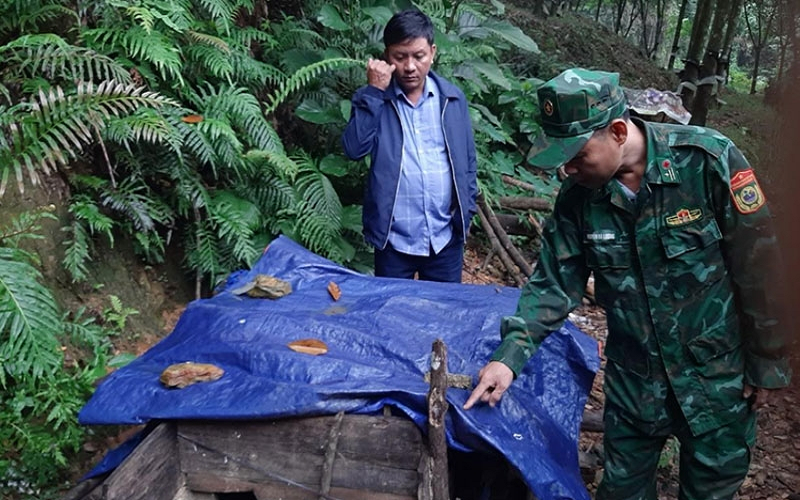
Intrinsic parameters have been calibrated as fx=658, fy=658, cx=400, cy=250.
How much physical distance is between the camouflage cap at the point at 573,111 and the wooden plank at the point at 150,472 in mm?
1485

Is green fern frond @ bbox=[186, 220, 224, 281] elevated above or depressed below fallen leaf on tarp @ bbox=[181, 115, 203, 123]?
below

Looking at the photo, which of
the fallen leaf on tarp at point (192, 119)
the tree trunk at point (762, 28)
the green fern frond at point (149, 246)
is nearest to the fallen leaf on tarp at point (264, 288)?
the green fern frond at point (149, 246)

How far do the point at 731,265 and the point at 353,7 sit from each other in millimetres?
3675

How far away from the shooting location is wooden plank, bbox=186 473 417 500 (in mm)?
2144

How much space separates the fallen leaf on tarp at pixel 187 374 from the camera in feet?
7.32

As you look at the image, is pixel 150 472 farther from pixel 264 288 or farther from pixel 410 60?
pixel 410 60

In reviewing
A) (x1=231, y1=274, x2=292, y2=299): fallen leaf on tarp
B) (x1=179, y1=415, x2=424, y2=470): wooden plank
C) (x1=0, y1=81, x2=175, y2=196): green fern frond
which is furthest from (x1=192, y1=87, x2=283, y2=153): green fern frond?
(x1=179, y1=415, x2=424, y2=470): wooden plank

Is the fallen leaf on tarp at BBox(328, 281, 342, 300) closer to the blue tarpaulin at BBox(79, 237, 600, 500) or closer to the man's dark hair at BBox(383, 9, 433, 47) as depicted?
the blue tarpaulin at BBox(79, 237, 600, 500)

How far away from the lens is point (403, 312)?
113 inches

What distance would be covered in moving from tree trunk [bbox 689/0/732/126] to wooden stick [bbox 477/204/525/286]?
9.46 feet

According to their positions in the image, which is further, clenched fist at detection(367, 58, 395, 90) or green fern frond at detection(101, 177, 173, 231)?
green fern frond at detection(101, 177, 173, 231)

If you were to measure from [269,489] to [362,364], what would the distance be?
1.71ft

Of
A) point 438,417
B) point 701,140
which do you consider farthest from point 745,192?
point 438,417

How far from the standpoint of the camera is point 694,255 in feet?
6.24
